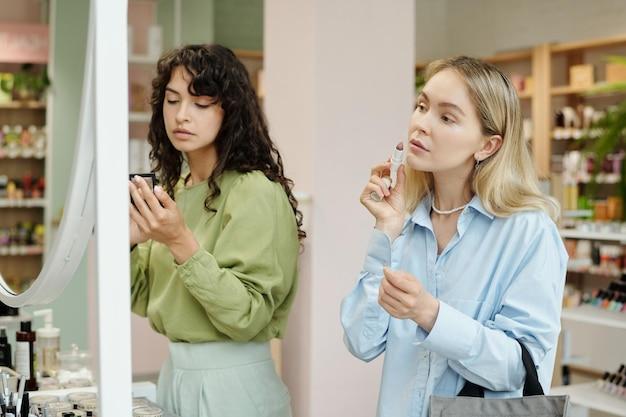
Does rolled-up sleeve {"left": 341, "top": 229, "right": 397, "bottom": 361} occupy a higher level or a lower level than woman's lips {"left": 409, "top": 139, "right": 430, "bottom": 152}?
lower

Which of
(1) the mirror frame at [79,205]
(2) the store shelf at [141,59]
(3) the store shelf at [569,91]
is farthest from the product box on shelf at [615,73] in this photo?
(1) the mirror frame at [79,205]

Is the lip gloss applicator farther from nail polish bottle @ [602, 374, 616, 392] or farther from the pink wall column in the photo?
nail polish bottle @ [602, 374, 616, 392]

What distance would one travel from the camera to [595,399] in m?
4.91

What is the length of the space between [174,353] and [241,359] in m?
0.17

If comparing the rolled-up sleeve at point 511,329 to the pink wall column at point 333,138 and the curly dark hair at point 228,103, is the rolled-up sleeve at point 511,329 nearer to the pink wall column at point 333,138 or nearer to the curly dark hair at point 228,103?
the curly dark hair at point 228,103

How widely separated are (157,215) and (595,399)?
3.54 m

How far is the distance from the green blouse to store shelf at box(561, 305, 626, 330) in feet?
9.15

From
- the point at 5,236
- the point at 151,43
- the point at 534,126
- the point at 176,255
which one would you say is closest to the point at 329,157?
the point at 176,255

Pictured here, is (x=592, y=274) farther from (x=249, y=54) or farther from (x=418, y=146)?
(x=418, y=146)

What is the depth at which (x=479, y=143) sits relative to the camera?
197 cm

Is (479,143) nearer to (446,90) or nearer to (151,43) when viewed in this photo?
(446,90)

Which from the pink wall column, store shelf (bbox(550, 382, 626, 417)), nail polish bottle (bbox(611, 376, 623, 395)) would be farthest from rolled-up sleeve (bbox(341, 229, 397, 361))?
nail polish bottle (bbox(611, 376, 623, 395))

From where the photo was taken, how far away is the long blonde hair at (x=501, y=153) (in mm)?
1934

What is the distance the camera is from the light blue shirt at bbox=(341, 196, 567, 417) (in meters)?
1.84
